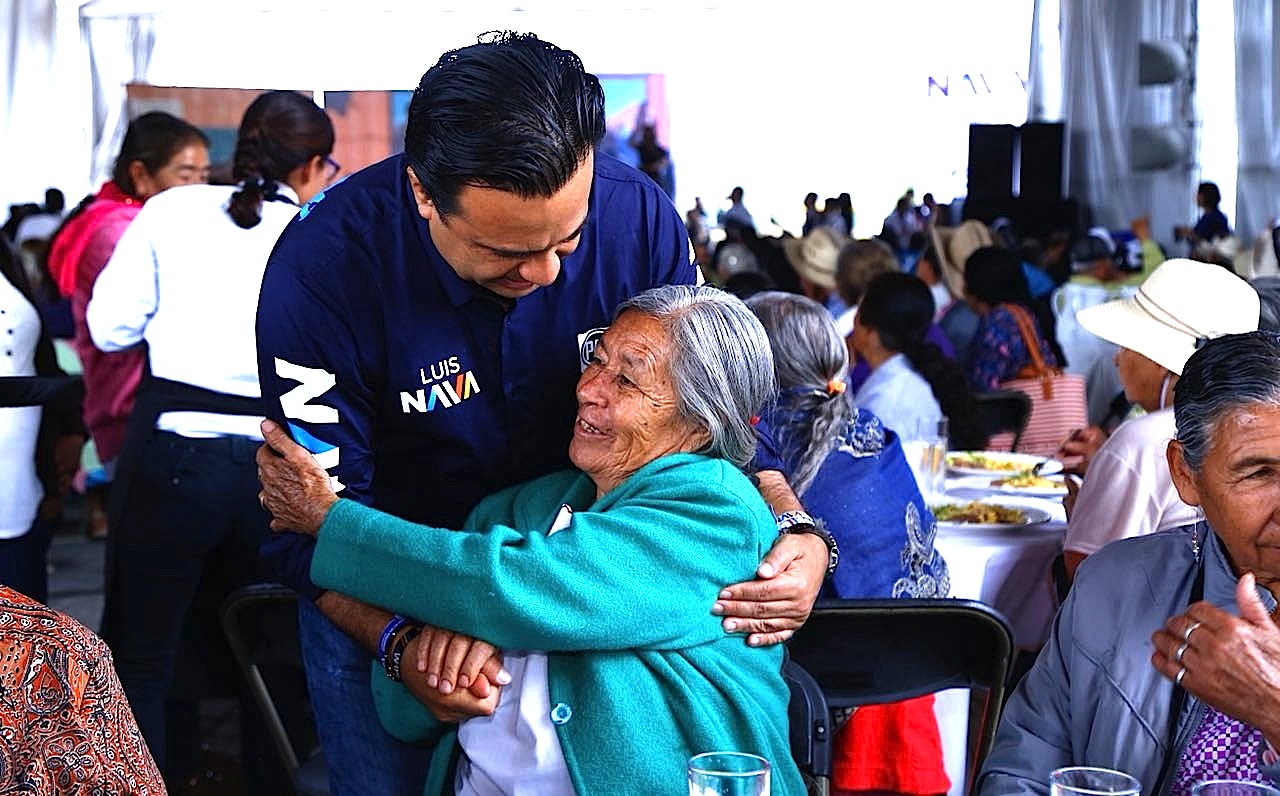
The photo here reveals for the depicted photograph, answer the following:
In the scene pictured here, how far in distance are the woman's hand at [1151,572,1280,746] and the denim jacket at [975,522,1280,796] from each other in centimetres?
13

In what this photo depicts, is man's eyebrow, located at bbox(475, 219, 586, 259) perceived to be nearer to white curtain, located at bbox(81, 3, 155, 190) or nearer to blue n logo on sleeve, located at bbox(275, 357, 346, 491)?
blue n logo on sleeve, located at bbox(275, 357, 346, 491)

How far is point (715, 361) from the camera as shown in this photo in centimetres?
201

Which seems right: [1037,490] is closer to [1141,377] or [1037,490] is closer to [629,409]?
[1141,377]

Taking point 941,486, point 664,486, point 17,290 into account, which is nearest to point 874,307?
point 941,486

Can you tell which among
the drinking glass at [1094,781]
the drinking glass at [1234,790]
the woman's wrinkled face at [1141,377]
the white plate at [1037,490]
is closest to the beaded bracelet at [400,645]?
the drinking glass at [1094,781]

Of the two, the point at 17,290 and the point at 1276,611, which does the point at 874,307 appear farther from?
the point at 1276,611

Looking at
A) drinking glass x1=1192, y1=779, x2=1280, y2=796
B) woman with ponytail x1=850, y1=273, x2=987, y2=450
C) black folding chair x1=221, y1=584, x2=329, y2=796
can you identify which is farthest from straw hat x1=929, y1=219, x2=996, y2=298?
drinking glass x1=1192, y1=779, x2=1280, y2=796

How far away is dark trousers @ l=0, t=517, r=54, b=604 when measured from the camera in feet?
11.9

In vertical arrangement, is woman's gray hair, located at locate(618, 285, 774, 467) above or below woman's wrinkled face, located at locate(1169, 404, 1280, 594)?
above

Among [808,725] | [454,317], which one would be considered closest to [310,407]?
[454,317]

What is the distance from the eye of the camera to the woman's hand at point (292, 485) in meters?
1.95

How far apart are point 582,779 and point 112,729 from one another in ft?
1.81

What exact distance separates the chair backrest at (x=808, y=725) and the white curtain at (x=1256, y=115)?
13859 mm

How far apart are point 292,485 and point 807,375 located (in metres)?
1.34
